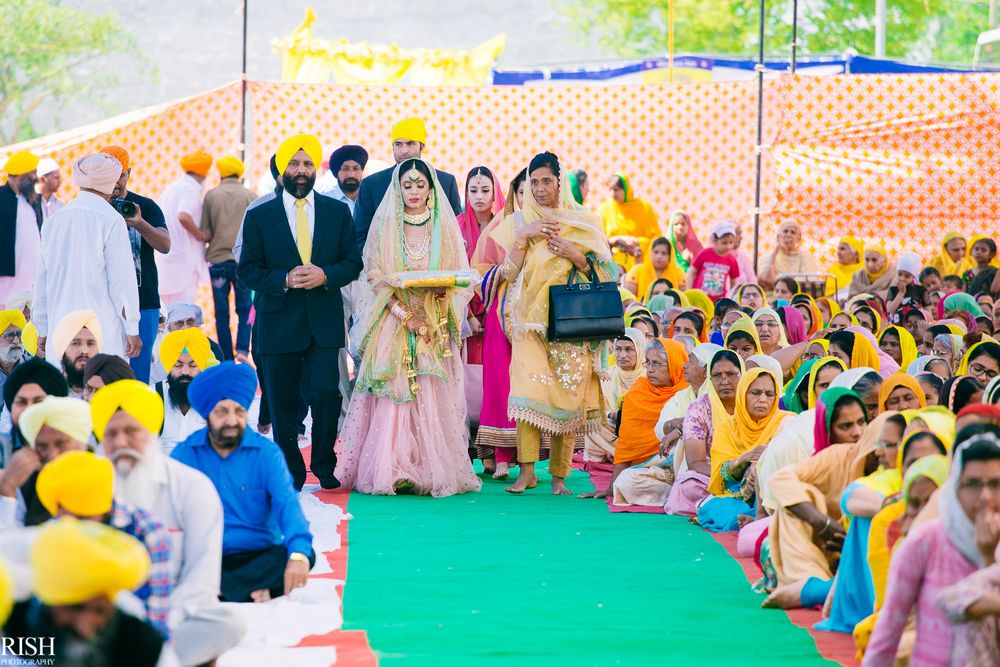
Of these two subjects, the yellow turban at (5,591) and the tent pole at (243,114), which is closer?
the yellow turban at (5,591)

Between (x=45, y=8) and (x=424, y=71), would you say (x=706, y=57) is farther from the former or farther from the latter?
(x=45, y=8)

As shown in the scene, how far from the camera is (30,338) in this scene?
23.9 feet

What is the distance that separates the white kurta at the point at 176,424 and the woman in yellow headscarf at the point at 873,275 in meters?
6.51

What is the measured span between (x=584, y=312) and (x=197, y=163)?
4679 millimetres

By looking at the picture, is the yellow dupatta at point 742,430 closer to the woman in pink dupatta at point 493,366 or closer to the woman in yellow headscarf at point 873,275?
the woman in pink dupatta at point 493,366

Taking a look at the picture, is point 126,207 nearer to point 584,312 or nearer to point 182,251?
point 584,312

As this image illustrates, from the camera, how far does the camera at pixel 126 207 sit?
7609 millimetres

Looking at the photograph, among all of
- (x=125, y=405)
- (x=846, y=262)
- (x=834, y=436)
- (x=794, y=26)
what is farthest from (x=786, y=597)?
(x=794, y=26)

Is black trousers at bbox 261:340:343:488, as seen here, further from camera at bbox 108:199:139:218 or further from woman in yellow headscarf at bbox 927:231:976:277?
woman in yellow headscarf at bbox 927:231:976:277

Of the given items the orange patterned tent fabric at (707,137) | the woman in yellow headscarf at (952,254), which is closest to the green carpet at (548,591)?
the woman in yellow headscarf at (952,254)

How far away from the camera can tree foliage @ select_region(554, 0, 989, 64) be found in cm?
3281

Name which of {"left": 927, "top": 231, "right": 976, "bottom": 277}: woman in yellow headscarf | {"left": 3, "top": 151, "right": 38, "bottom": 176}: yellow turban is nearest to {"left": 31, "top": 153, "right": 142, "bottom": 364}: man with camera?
{"left": 3, "top": 151, "right": 38, "bottom": 176}: yellow turban

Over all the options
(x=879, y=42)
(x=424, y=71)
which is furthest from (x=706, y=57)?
(x=879, y=42)

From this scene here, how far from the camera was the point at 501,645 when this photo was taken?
4762mm
